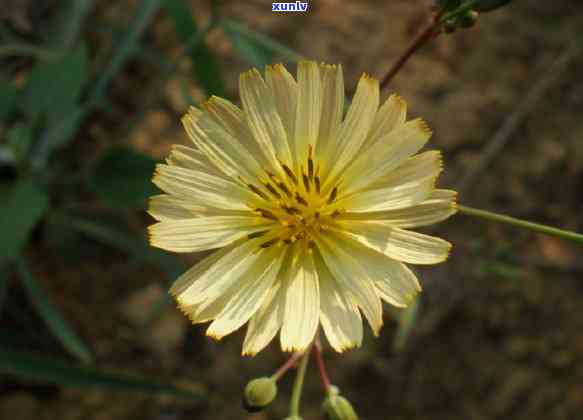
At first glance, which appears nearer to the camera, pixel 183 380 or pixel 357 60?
pixel 183 380

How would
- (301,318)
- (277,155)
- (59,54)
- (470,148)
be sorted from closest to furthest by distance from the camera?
(301,318), (277,155), (59,54), (470,148)

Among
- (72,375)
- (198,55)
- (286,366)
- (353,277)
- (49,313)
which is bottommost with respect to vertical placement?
(72,375)

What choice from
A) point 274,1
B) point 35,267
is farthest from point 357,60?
point 35,267

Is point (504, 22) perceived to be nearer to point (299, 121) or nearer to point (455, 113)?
point (455, 113)

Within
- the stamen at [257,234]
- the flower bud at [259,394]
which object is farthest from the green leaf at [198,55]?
the flower bud at [259,394]

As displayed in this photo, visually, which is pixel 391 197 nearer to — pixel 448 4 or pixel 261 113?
pixel 261 113

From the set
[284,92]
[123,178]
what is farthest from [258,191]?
[123,178]

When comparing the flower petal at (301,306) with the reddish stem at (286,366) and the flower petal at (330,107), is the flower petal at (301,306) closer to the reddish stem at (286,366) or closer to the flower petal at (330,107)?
the reddish stem at (286,366)
